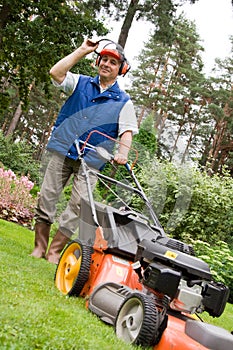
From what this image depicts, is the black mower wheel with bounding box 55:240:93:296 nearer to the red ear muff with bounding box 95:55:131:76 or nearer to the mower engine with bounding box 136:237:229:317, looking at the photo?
the mower engine with bounding box 136:237:229:317

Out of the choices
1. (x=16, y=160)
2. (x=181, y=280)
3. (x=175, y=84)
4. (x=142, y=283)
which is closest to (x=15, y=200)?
(x=16, y=160)

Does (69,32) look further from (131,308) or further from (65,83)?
(131,308)

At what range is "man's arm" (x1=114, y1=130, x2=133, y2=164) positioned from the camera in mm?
3922

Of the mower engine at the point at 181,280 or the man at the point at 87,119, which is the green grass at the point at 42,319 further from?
the man at the point at 87,119

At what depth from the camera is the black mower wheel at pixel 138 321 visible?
98.0 inches

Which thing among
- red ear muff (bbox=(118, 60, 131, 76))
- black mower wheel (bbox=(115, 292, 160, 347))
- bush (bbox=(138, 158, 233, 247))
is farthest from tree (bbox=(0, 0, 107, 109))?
black mower wheel (bbox=(115, 292, 160, 347))

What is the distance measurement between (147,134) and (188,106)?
1334 centimetres

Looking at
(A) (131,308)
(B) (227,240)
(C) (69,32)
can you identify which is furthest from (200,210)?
(A) (131,308)

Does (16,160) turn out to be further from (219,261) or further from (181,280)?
(181,280)

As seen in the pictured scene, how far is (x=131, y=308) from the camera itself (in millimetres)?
2717

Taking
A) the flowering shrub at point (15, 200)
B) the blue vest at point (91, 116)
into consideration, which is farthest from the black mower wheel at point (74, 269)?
the flowering shrub at point (15, 200)

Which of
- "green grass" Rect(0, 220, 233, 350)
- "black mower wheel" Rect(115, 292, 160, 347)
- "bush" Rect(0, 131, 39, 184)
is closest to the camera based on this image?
"green grass" Rect(0, 220, 233, 350)

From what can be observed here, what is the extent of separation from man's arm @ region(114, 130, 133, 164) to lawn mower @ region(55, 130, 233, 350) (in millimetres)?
278

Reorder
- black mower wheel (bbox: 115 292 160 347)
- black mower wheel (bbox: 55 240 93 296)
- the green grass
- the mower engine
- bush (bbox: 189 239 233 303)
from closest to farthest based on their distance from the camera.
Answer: the green grass → black mower wheel (bbox: 115 292 160 347) → the mower engine → black mower wheel (bbox: 55 240 93 296) → bush (bbox: 189 239 233 303)
